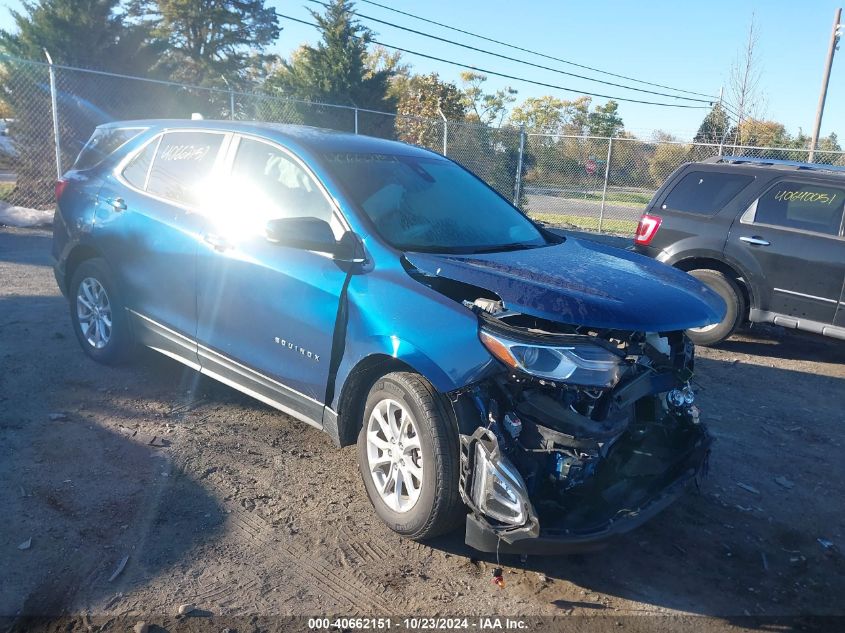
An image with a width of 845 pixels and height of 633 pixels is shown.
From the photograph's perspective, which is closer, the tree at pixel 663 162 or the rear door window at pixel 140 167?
the rear door window at pixel 140 167

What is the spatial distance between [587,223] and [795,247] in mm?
11784

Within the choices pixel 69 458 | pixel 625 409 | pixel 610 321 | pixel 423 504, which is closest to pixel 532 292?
pixel 610 321

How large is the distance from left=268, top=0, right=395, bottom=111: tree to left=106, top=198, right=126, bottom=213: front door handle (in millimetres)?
21775

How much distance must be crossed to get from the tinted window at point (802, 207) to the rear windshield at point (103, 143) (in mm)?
5775

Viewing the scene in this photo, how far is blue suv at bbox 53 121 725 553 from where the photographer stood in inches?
112

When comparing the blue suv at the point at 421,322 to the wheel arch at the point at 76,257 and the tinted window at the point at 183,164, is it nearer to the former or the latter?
the tinted window at the point at 183,164

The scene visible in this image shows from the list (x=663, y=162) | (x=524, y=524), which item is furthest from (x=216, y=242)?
(x=663, y=162)

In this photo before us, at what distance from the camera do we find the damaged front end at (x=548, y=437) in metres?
2.77

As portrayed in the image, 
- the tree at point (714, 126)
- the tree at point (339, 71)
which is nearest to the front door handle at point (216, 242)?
the tree at point (339, 71)

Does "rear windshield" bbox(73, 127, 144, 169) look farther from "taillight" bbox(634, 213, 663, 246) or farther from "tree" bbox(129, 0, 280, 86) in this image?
"tree" bbox(129, 0, 280, 86)

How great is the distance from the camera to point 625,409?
302 centimetres

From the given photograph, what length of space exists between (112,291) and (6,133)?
1208 centimetres

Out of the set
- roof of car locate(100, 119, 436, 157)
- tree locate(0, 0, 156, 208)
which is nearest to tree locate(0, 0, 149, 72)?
tree locate(0, 0, 156, 208)

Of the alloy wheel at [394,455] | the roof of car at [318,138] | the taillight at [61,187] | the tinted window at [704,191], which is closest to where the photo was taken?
the alloy wheel at [394,455]
